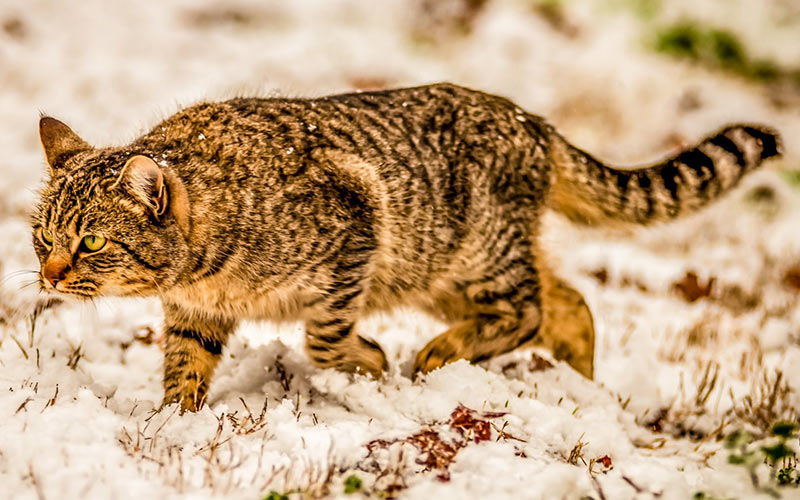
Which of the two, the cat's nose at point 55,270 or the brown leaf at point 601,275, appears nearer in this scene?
the cat's nose at point 55,270

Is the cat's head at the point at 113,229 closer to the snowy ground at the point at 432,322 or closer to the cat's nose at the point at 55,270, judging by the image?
the cat's nose at the point at 55,270

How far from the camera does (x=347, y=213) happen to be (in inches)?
130

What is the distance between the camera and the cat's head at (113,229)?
9.39 feet

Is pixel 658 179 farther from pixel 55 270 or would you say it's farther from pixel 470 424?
pixel 55 270

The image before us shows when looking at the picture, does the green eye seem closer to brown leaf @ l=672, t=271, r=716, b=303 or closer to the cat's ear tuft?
the cat's ear tuft

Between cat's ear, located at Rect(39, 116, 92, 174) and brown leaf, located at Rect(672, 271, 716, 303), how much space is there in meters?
4.30

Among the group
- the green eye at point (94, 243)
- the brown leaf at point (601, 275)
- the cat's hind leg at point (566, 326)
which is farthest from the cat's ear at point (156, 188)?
the brown leaf at point (601, 275)

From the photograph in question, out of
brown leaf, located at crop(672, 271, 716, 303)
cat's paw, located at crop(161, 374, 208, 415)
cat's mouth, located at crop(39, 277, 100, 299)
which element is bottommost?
cat's paw, located at crop(161, 374, 208, 415)

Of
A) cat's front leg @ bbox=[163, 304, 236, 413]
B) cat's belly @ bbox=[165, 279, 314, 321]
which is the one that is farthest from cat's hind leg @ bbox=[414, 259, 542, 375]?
cat's front leg @ bbox=[163, 304, 236, 413]

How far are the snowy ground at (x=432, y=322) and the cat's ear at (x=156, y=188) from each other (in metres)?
0.78

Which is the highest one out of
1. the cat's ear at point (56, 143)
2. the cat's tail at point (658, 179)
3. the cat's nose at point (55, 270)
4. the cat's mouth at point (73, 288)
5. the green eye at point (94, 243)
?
the cat's tail at point (658, 179)

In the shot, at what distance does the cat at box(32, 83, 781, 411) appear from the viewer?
2.95 meters

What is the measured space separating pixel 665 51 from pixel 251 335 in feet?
27.0

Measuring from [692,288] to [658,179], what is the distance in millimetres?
1908
